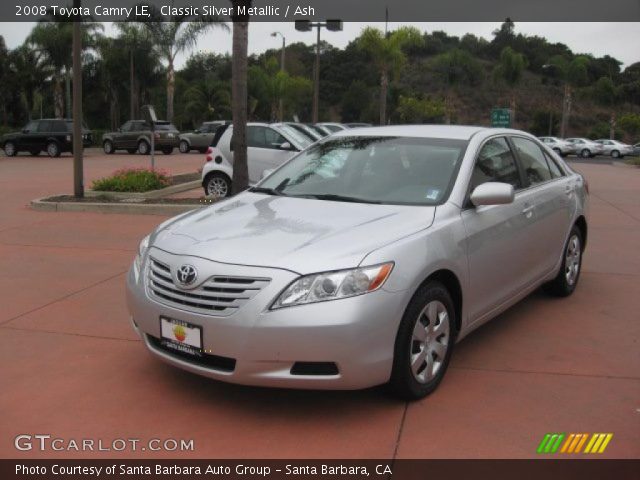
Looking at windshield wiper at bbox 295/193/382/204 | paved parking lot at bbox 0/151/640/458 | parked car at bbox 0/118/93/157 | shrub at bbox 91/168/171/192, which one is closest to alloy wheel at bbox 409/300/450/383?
paved parking lot at bbox 0/151/640/458

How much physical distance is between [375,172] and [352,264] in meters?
1.44

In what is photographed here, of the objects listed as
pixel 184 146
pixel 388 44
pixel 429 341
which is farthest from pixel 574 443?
pixel 388 44

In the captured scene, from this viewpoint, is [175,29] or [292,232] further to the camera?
[175,29]

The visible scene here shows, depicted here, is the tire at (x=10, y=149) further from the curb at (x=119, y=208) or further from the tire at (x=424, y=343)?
the tire at (x=424, y=343)

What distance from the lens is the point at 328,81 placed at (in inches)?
3556

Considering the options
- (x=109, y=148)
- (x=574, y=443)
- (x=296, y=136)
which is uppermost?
(x=296, y=136)

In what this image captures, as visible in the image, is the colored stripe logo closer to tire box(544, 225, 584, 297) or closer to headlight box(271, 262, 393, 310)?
headlight box(271, 262, 393, 310)

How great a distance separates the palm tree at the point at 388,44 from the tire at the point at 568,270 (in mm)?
30000

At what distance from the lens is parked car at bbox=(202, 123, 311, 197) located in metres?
13.2

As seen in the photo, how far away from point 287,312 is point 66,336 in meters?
2.45

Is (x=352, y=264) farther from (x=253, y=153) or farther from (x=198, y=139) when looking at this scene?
(x=198, y=139)

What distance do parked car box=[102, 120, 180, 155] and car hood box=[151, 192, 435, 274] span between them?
2815 centimetres

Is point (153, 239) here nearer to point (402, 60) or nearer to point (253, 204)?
point (253, 204)

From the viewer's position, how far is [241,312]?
11.6 ft
